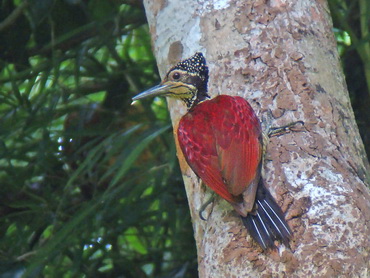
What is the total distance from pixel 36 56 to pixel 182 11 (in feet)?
4.56

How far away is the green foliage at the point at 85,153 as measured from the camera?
357 cm

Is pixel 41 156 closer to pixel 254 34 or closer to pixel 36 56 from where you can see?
pixel 36 56

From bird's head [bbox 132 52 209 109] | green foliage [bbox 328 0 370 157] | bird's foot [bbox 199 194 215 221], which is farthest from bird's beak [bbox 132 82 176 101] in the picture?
green foliage [bbox 328 0 370 157]

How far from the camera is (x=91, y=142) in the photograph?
378cm

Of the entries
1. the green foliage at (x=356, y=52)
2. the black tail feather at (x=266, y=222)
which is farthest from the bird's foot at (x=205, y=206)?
the green foliage at (x=356, y=52)

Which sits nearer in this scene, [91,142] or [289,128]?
[289,128]

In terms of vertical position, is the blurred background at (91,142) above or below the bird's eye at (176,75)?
below

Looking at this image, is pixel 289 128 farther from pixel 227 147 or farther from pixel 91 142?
pixel 91 142

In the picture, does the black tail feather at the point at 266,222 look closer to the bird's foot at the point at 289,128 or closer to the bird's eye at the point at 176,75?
the bird's foot at the point at 289,128

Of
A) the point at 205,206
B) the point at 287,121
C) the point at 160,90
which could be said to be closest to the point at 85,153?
the point at 160,90

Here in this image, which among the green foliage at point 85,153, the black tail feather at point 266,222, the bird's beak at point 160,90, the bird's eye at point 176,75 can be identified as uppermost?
the bird's eye at point 176,75

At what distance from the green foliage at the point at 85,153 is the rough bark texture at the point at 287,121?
Result: 729 millimetres

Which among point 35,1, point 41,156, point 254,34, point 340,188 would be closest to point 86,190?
point 41,156

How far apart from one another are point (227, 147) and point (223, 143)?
0.07ft
